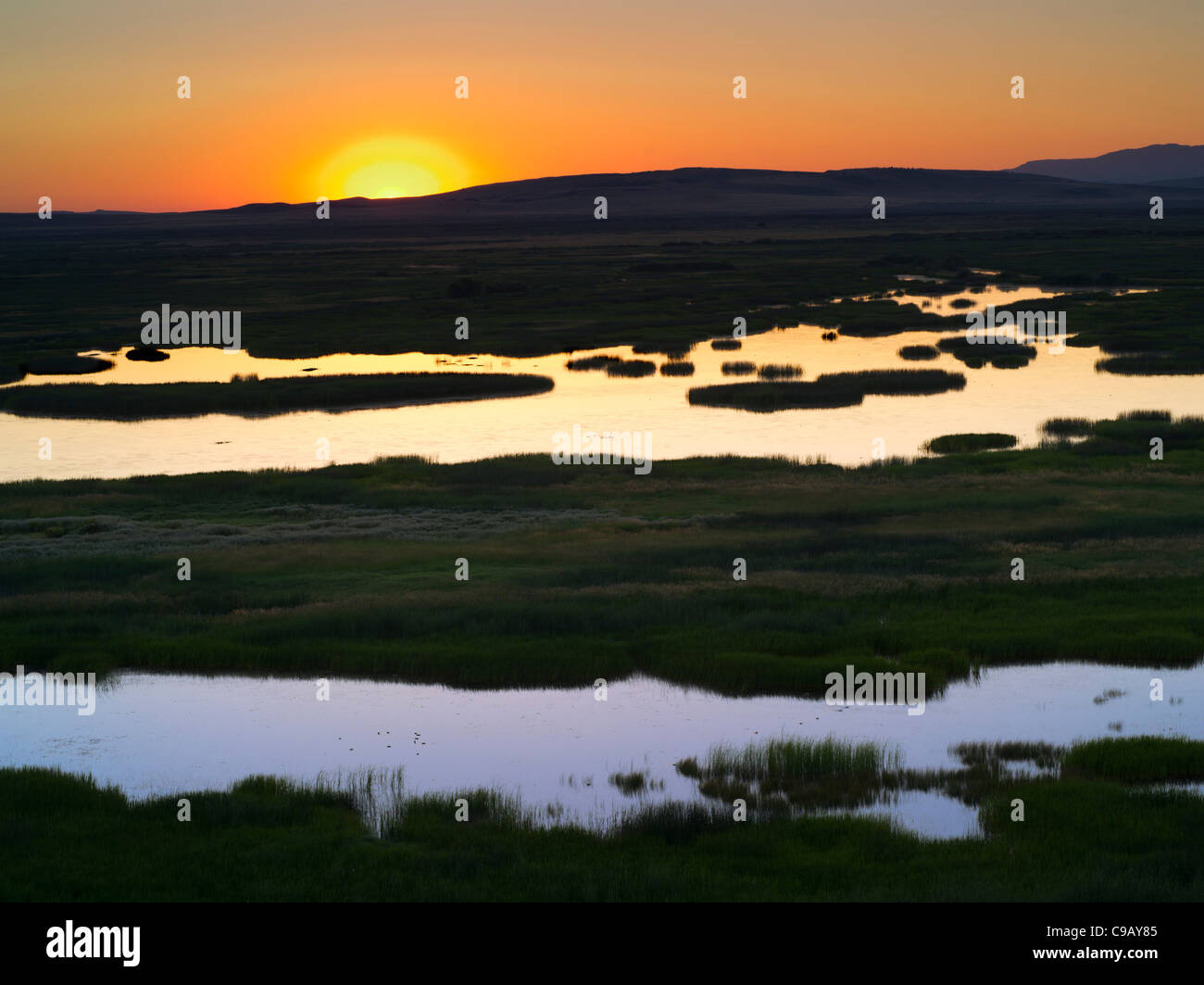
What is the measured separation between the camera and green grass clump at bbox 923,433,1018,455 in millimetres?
35375

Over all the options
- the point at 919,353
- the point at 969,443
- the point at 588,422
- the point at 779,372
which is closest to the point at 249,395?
the point at 588,422

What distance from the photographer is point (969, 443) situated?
3584cm

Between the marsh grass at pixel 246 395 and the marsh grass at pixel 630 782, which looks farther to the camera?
the marsh grass at pixel 246 395

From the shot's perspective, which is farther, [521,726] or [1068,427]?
Answer: [1068,427]

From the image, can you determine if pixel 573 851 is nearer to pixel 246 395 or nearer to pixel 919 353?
pixel 246 395

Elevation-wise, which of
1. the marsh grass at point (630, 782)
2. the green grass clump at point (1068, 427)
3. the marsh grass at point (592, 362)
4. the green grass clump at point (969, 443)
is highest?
the marsh grass at point (592, 362)

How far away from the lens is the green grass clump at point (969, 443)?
1393 inches

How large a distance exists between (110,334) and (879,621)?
188 feet

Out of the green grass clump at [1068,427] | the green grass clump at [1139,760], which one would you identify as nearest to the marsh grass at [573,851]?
the green grass clump at [1139,760]

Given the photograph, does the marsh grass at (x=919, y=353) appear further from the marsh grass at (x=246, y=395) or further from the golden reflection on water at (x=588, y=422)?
the marsh grass at (x=246, y=395)

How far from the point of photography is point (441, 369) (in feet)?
177

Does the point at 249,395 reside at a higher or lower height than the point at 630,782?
higher
